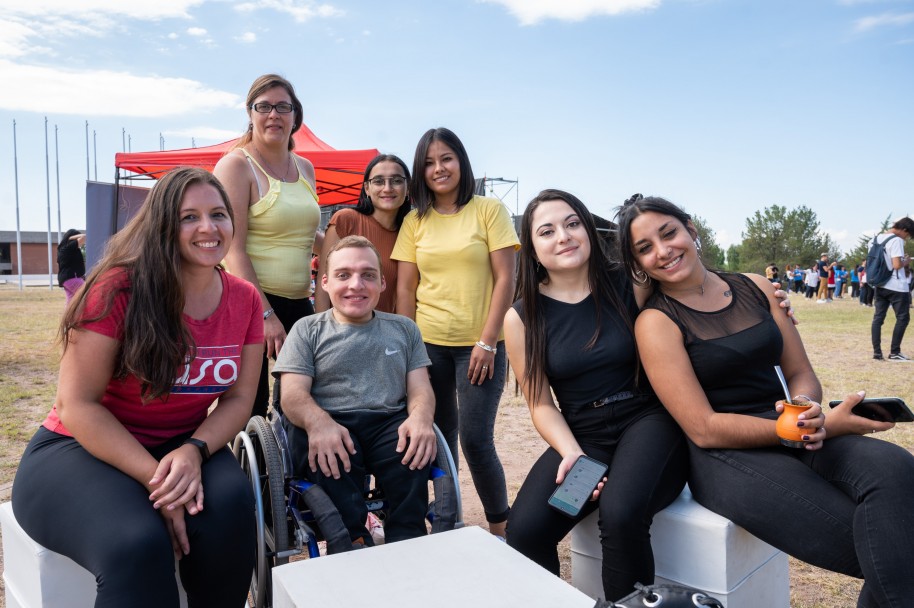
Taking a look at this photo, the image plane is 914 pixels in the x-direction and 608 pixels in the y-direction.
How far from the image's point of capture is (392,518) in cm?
238

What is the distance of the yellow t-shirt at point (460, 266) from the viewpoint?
306 centimetres

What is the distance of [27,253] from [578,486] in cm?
6098

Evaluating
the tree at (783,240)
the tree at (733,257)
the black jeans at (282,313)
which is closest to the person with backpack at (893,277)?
the black jeans at (282,313)

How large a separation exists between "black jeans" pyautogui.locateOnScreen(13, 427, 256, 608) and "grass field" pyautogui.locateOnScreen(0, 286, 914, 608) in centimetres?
37

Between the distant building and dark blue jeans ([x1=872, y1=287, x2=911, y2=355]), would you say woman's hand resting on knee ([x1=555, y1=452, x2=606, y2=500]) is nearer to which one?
dark blue jeans ([x1=872, y1=287, x2=911, y2=355])

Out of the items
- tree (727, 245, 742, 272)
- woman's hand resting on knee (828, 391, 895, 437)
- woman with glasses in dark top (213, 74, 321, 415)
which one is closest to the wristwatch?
woman with glasses in dark top (213, 74, 321, 415)

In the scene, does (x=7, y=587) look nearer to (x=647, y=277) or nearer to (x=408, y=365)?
(x=408, y=365)

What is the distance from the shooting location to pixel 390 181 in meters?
3.25

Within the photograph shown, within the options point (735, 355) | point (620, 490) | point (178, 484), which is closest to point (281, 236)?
point (178, 484)

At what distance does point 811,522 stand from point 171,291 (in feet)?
7.01

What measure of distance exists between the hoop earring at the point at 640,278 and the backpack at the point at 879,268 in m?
7.59

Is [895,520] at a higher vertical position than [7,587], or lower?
higher

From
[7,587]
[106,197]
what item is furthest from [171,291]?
[106,197]

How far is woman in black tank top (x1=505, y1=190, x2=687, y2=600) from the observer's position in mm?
2107
